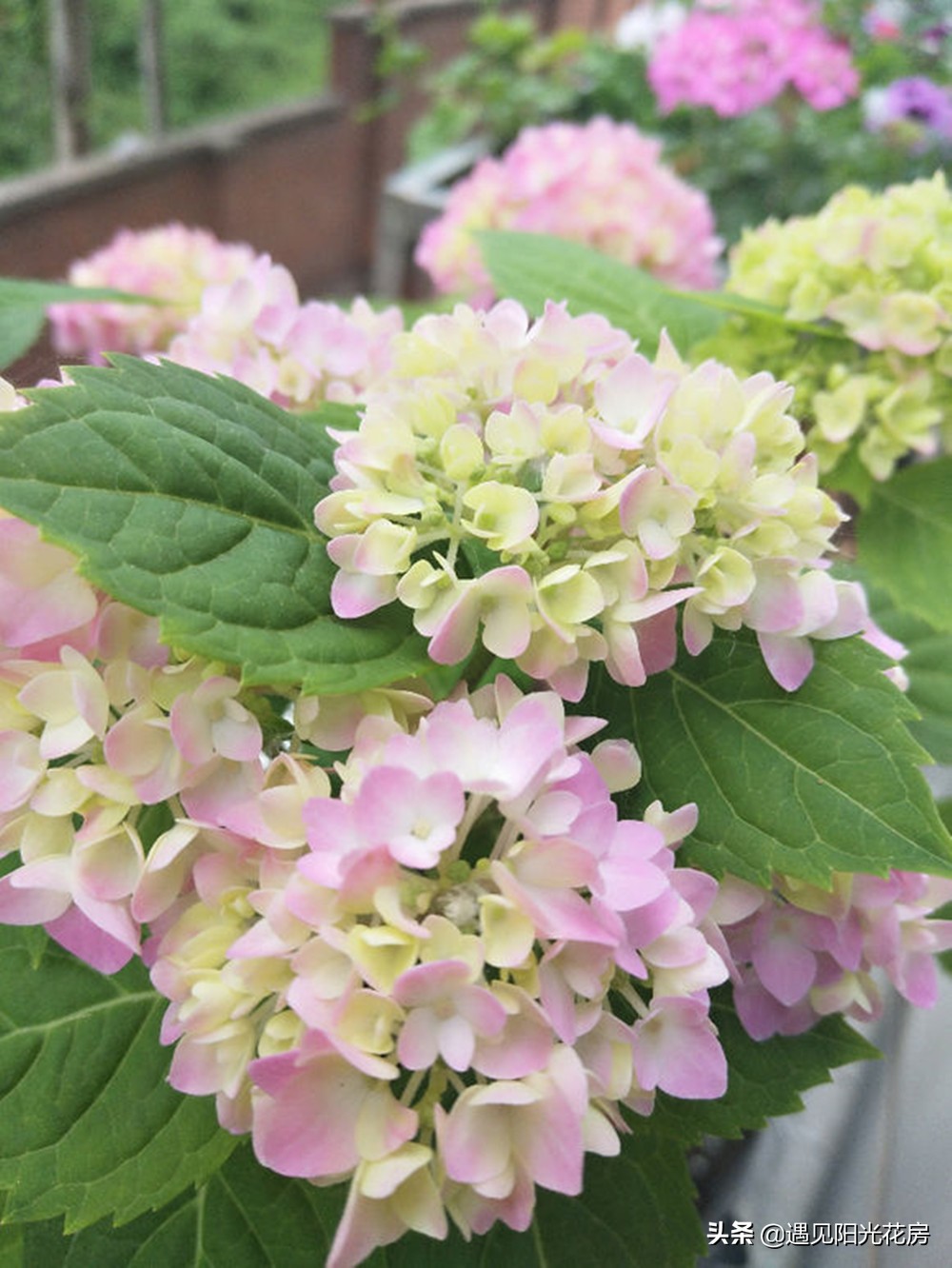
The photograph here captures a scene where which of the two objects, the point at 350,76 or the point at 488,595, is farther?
the point at 350,76

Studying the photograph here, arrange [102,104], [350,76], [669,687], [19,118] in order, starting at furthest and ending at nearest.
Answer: [350,76]
[102,104]
[19,118]
[669,687]

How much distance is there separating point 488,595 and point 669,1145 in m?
0.21

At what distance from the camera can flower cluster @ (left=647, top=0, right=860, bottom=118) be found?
69.1 inches

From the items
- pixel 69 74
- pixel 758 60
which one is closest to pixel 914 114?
pixel 758 60

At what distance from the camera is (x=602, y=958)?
0.28m

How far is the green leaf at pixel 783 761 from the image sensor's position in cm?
34

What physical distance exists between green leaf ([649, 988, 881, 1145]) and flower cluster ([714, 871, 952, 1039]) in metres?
0.01

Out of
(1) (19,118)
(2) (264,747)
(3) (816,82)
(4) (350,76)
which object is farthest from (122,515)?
(4) (350,76)

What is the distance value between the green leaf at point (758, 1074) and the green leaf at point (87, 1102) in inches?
5.8

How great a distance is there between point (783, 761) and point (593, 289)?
0.34m

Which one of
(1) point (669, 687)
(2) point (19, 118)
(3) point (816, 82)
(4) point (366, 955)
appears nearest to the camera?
(4) point (366, 955)

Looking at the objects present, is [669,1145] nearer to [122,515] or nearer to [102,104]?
[122,515]

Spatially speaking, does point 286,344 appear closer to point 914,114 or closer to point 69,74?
point 914,114

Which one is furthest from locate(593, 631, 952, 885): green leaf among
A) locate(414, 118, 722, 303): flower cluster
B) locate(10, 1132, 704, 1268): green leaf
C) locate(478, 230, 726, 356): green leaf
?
locate(414, 118, 722, 303): flower cluster
